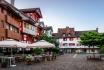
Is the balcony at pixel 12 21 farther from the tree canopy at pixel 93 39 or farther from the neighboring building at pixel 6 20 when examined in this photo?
the tree canopy at pixel 93 39

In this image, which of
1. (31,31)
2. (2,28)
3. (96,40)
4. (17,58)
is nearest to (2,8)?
(2,28)

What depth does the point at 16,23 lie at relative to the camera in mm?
49969

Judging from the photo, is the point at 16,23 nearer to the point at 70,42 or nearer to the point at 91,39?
the point at 91,39

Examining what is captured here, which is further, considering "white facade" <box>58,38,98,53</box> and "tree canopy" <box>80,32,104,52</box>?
"white facade" <box>58,38,98,53</box>

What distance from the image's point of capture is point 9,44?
27.2 m

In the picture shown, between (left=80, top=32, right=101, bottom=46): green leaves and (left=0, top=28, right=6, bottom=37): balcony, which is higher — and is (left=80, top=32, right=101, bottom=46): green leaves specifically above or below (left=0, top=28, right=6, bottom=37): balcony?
below

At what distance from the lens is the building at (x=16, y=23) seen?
4106 centimetres

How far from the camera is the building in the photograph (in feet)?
135

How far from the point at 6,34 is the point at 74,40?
8364 cm

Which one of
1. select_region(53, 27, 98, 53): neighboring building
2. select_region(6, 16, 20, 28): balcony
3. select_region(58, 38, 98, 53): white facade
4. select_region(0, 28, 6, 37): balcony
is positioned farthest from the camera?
select_region(58, 38, 98, 53): white facade

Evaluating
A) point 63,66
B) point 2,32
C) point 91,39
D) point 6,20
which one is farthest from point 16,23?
point 63,66

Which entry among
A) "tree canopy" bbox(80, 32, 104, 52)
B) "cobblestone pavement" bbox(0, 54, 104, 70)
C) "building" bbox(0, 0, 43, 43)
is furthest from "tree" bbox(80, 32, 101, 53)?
"cobblestone pavement" bbox(0, 54, 104, 70)

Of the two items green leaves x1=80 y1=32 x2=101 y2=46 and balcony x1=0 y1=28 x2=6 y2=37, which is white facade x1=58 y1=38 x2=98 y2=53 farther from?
balcony x1=0 y1=28 x2=6 y2=37

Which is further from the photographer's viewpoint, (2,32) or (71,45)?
(71,45)
